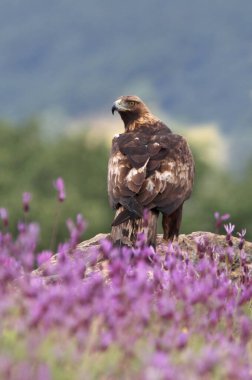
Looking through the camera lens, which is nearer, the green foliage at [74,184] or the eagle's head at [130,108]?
the eagle's head at [130,108]

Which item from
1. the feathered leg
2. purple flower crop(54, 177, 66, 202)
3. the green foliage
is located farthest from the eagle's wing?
the green foliage

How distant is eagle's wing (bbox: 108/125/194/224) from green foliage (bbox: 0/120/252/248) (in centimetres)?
3711

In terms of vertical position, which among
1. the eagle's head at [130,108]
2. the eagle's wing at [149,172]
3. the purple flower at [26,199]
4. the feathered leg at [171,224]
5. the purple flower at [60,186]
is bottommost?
the feathered leg at [171,224]

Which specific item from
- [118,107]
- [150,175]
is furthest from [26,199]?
[118,107]

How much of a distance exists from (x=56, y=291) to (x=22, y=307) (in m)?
0.38

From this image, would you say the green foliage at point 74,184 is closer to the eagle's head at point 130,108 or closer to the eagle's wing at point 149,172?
the eagle's head at point 130,108

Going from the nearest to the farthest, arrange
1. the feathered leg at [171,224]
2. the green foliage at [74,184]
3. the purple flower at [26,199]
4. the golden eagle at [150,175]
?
the purple flower at [26,199] < the golden eagle at [150,175] < the feathered leg at [171,224] < the green foliage at [74,184]

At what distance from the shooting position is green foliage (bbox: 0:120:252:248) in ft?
175

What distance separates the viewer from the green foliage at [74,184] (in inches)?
2105

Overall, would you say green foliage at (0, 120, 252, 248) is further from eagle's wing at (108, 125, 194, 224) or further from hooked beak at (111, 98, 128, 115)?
eagle's wing at (108, 125, 194, 224)

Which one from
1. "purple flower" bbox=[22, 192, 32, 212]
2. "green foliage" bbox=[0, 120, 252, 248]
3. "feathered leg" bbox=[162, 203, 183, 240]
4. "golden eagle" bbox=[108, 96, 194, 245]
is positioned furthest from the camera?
"green foliage" bbox=[0, 120, 252, 248]

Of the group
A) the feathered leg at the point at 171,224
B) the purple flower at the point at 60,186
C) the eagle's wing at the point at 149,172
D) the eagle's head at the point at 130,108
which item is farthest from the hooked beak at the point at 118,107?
the purple flower at the point at 60,186

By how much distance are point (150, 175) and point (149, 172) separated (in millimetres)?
61

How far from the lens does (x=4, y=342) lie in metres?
5.96
